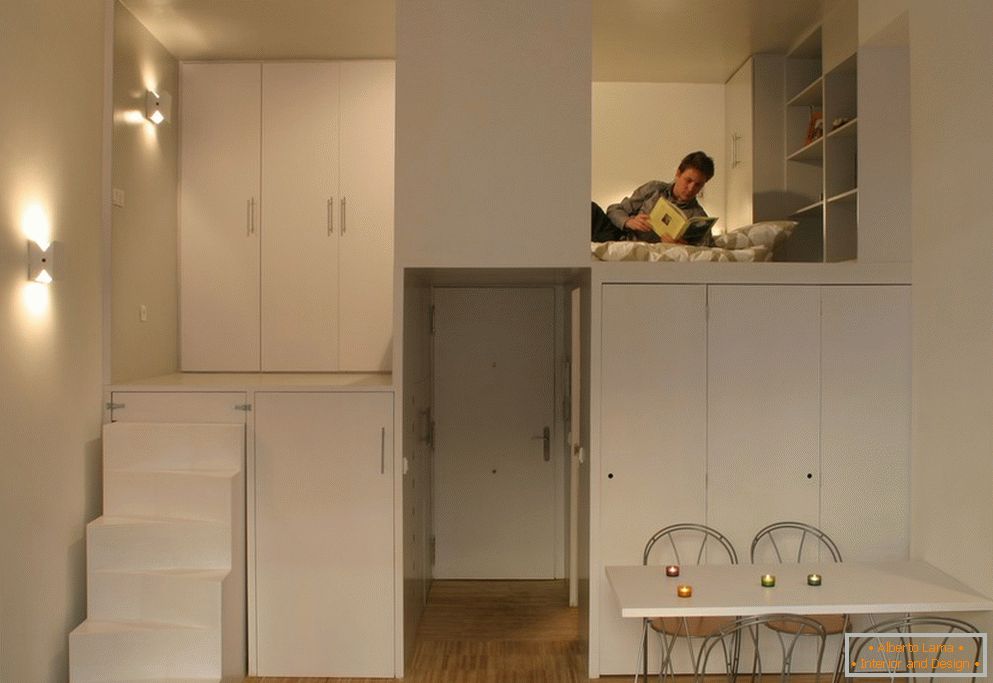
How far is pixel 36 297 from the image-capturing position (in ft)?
12.2

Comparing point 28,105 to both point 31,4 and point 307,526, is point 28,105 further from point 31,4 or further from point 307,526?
point 307,526

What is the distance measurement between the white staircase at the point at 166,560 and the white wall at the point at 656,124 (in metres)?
3.07

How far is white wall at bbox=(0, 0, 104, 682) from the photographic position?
3.50 metres

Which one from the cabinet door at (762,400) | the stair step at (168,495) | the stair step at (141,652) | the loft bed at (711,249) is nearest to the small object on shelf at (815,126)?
the loft bed at (711,249)

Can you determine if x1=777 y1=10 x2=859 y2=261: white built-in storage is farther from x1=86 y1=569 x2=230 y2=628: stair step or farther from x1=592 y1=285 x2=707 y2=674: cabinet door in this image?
x1=86 y1=569 x2=230 y2=628: stair step

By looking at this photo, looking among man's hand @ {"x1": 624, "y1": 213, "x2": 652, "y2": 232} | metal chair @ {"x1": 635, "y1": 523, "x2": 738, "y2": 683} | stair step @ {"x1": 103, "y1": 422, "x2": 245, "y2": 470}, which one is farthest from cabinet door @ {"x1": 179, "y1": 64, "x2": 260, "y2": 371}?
metal chair @ {"x1": 635, "y1": 523, "x2": 738, "y2": 683}

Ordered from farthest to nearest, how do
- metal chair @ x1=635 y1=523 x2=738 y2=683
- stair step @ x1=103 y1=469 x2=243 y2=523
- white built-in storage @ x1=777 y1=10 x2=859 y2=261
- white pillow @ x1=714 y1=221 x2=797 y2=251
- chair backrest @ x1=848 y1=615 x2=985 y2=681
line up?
white built-in storage @ x1=777 y1=10 x2=859 y2=261, white pillow @ x1=714 y1=221 x2=797 y2=251, metal chair @ x1=635 y1=523 x2=738 y2=683, stair step @ x1=103 y1=469 x2=243 y2=523, chair backrest @ x1=848 y1=615 x2=985 y2=681

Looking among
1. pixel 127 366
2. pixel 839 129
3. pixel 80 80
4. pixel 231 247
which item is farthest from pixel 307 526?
pixel 839 129

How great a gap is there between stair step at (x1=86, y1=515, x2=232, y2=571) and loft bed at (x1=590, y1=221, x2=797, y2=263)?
2.22m

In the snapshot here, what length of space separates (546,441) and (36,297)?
11.1 ft

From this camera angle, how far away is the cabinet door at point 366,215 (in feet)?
17.9

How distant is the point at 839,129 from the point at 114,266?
12.1ft

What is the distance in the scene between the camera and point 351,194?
18.0 ft

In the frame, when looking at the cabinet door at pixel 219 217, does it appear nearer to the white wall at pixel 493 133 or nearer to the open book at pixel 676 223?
the white wall at pixel 493 133
